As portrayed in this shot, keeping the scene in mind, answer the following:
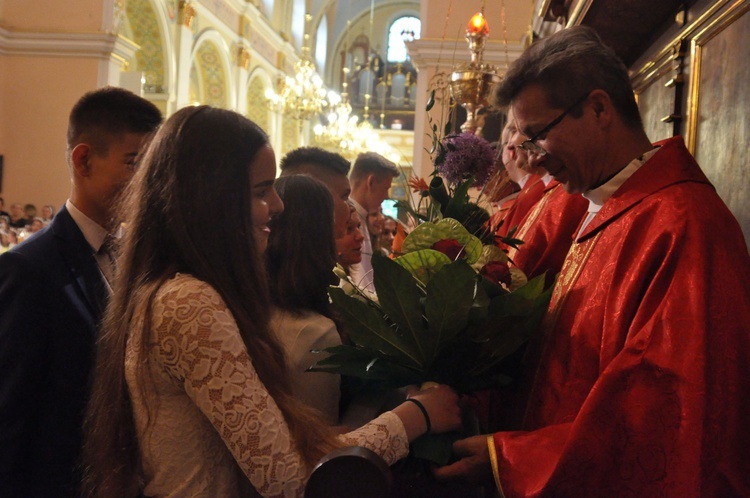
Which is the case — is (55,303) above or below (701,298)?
below

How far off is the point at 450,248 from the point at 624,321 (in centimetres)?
42

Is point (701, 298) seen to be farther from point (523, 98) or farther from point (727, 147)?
point (727, 147)

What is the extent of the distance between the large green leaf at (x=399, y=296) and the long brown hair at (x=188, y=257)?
228 millimetres

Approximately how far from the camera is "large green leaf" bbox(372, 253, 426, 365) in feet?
4.91

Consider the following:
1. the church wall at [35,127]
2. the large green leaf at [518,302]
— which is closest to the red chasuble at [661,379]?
the large green leaf at [518,302]

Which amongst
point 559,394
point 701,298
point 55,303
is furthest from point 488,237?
point 55,303

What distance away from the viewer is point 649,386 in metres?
1.38

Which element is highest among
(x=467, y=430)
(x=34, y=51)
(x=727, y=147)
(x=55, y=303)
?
(x=34, y=51)

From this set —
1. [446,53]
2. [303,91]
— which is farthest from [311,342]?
[303,91]

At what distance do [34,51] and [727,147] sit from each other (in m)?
12.0

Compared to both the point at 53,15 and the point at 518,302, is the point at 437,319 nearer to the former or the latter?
the point at 518,302

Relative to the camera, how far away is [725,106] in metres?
2.20

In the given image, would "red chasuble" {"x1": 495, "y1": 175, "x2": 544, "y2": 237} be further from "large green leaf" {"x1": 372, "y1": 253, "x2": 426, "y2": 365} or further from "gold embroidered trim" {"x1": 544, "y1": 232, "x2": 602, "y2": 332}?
"large green leaf" {"x1": 372, "y1": 253, "x2": 426, "y2": 365}

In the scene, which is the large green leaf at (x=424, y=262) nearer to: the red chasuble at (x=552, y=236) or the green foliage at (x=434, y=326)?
the green foliage at (x=434, y=326)
